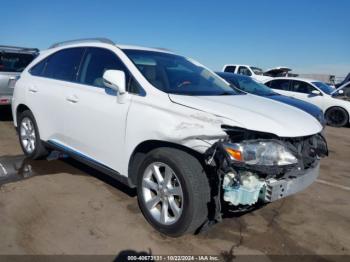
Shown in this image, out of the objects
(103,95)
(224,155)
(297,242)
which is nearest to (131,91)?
(103,95)

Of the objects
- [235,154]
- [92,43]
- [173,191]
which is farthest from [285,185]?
[92,43]

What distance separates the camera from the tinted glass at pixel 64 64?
14.4 feet

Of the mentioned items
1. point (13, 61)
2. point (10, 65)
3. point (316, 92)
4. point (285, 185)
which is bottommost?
point (285, 185)

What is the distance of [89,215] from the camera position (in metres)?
3.61

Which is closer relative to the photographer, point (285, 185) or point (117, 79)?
point (285, 185)

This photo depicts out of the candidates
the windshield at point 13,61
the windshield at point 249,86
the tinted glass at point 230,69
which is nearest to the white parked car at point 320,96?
the windshield at point 249,86

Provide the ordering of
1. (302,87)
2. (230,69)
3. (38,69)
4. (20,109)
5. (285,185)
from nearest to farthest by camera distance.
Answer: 1. (285,185)
2. (38,69)
3. (20,109)
4. (302,87)
5. (230,69)

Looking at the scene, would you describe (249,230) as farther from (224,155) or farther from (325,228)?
(224,155)

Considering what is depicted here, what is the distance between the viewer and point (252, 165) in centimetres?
283

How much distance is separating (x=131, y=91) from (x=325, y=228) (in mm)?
2554

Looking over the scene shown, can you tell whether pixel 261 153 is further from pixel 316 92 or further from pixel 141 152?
pixel 316 92

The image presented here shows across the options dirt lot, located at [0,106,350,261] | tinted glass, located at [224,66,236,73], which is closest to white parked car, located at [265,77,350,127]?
tinted glass, located at [224,66,236,73]

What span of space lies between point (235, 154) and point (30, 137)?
3.69m

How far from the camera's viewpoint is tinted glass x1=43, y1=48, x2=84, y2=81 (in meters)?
4.40
